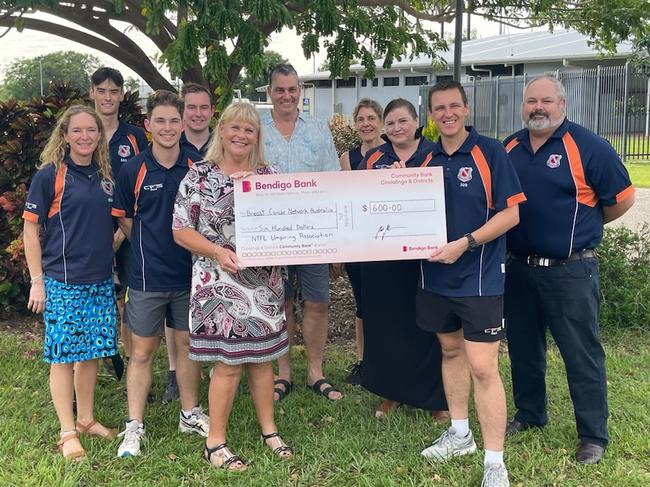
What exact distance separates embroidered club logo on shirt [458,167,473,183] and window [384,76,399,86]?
37.7m

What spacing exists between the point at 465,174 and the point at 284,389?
2.33 metres

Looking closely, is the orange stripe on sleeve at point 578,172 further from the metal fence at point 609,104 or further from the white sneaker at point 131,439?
the metal fence at point 609,104

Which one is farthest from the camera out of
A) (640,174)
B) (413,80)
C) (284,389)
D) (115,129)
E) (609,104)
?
(413,80)

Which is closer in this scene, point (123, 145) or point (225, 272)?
point (225, 272)

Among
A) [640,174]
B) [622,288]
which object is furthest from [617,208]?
[640,174]

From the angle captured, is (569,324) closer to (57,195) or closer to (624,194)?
(624,194)

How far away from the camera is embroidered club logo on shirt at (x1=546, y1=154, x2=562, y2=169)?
3768 mm

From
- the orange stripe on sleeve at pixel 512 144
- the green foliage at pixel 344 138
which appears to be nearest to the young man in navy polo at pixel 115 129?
the orange stripe on sleeve at pixel 512 144

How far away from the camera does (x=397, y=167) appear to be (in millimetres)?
3955

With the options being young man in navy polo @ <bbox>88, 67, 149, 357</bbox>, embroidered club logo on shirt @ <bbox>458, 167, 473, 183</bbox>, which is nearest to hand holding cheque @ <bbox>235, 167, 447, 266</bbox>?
embroidered club logo on shirt @ <bbox>458, 167, 473, 183</bbox>

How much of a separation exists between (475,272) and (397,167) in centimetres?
77

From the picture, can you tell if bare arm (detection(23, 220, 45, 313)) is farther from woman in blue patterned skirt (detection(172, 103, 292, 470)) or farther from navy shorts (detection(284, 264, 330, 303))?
navy shorts (detection(284, 264, 330, 303))

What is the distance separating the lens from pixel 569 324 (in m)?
3.85

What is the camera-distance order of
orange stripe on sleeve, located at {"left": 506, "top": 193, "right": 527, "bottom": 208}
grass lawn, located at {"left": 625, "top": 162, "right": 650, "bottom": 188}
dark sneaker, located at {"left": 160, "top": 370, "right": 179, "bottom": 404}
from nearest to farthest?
orange stripe on sleeve, located at {"left": 506, "top": 193, "right": 527, "bottom": 208} → dark sneaker, located at {"left": 160, "top": 370, "right": 179, "bottom": 404} → grass lawn, located at {"left": 625, "top": 162, "right": 650, "bottom": 188}
